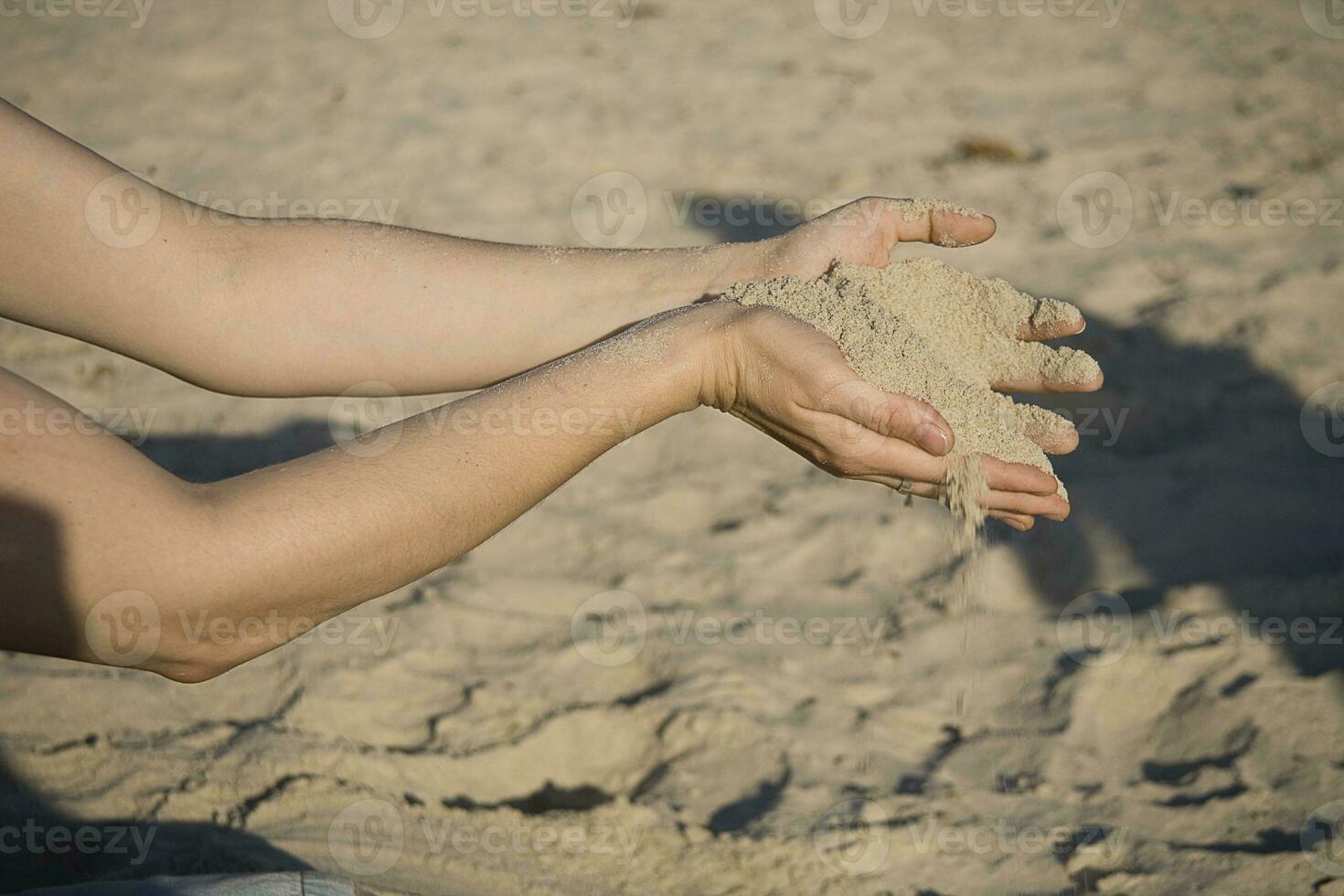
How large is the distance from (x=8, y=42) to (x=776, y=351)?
5349mm

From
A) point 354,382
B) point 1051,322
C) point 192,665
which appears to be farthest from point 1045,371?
point 192,665

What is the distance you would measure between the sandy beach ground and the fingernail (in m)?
0.86

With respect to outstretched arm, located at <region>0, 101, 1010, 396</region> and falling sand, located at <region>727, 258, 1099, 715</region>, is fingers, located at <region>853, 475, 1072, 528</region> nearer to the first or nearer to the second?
falling sand, located at <region>727, 258, 1099, 715</region>

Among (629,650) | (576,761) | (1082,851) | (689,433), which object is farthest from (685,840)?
(689,433)

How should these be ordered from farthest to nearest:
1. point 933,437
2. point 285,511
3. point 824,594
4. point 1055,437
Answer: point 824,594 → point 1055,437 → point 933,437 → point 285,511

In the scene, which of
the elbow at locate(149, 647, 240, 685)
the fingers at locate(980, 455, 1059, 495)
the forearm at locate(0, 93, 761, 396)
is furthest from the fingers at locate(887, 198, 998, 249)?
the elbow at locate(149, 647, 240, 685)

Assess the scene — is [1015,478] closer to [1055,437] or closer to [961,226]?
[1055,437]

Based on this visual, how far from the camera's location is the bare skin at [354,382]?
4.15ft

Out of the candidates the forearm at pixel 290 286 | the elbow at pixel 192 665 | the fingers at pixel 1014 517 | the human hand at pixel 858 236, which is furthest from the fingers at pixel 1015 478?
the elbow at pixel 192 665

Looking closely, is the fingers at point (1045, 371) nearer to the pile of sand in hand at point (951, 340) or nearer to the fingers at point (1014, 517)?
the pile of sand in hand at point (951, 340)

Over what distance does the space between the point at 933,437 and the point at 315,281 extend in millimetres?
1101

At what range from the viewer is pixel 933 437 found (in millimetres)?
1696

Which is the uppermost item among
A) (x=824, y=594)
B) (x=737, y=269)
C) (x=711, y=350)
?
(x=737, y=269)

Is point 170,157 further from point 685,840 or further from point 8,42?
point 685,840
